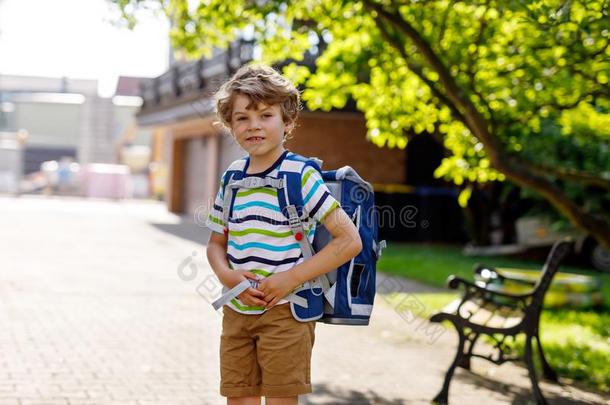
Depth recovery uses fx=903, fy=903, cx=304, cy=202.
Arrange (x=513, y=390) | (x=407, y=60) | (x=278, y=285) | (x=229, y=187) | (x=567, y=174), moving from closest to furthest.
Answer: (x=278, y=285)
(x=229, y=187)
(x=513, y=390)
(x=567, y=174)
(x=407, y=60)

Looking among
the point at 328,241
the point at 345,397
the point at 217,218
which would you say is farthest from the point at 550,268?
the point at 217,218

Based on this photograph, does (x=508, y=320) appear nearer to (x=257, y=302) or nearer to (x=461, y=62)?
(x=461, y=62)

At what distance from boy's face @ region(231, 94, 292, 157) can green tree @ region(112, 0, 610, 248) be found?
2960 millimetres

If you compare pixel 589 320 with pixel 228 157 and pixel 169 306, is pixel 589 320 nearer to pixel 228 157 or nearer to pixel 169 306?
pixel 169 306

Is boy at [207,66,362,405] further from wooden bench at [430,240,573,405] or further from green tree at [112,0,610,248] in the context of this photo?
green tree at [112,0,610,248]

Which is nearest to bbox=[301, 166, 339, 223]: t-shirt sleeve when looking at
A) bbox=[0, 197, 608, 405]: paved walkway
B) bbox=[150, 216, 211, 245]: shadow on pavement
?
bbox=[0, 197, 608, 405]: paved walkway

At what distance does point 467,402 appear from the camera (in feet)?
19.8

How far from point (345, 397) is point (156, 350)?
76.6 inches

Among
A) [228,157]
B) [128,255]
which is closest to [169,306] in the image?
[128,255]

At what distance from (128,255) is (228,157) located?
11243 mm

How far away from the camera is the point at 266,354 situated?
332 centimetres

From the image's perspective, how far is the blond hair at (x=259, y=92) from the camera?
10.8 feet

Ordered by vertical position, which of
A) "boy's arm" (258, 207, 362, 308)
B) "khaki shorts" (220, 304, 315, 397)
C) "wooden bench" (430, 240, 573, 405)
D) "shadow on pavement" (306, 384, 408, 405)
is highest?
"boy's arm" (258, 207, 362, 308)

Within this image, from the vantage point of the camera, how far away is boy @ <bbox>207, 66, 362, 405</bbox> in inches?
129
